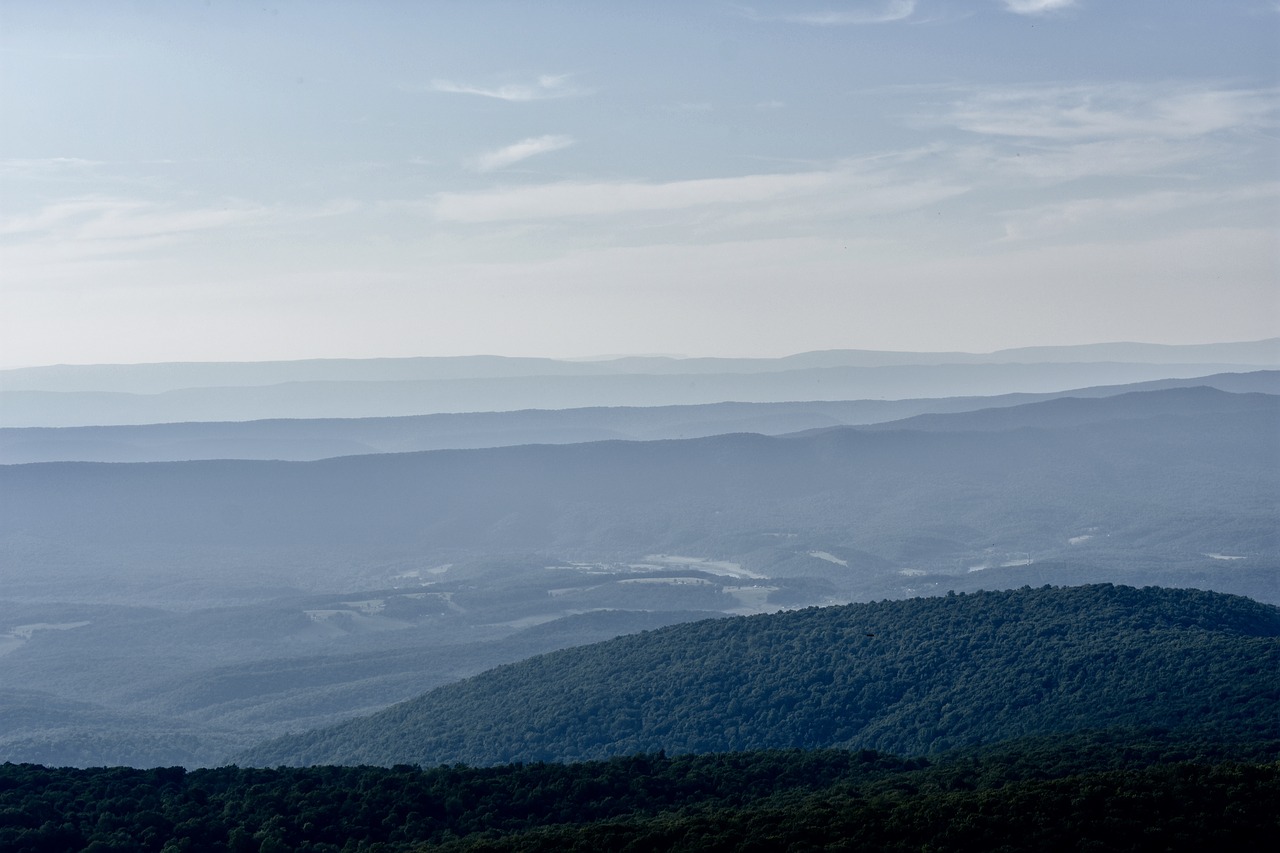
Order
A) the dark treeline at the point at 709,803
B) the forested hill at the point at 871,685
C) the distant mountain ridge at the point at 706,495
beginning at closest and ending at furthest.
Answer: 1. the dark treeline at the point at 709,803
2. the forested hill at the point at 871,685
3. the distant mountain ridge at the point at 706,495

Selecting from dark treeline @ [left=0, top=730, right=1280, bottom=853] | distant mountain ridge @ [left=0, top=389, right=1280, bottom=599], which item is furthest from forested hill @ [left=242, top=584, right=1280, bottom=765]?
distant mountain ridge @ [left=0, top=389, right=1280, bottom=599]

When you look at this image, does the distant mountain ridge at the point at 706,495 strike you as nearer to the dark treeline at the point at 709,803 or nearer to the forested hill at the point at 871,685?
the forested hill at the point at 871,685

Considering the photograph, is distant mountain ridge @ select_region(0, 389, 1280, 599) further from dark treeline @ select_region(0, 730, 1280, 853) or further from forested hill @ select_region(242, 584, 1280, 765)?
dark treeline @ select_region(0, 730, 1280, 853)

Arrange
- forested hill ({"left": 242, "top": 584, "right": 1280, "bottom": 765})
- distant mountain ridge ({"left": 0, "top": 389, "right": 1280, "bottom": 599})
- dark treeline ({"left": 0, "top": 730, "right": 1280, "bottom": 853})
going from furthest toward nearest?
1. distant mountain ridge ({"left": 0, "top": 389, "right": 1280, "bottom": 599})
2. forested hill ({"left": 242, "top": 584, "right": 1280, "bottom": 765})
3. dark treeline ({"left": 0, "top": 730, "right": 1280, "bottom": 853})

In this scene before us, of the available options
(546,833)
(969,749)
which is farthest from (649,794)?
(969,749)

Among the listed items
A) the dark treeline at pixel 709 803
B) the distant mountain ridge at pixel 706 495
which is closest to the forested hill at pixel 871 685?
the dark treeline at pixel 709 803

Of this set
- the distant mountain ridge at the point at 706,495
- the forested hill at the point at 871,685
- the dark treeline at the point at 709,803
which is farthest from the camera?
the distant mountain ridge at the point at 706,495

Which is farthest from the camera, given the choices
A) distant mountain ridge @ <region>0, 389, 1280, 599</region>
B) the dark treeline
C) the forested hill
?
distant mountain ridge @ <region>0, 389, 1280, 599</region>
